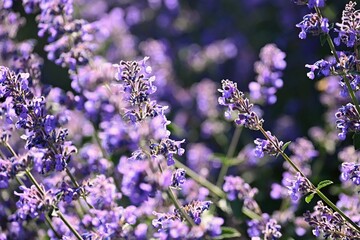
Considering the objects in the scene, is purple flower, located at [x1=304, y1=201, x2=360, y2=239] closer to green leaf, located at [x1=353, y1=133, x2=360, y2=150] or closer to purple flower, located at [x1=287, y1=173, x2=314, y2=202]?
purple flower, located at [x1=287, y1=173, x2=314, y2=202]

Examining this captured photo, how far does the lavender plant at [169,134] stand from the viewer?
121 inches

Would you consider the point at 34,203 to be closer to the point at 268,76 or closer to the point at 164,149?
the point at 164,149

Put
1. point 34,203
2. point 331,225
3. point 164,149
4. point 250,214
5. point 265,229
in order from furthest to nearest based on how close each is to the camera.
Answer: point 250,214 < point 265,229 < point 34,203 < point 331,225 < point 164,149

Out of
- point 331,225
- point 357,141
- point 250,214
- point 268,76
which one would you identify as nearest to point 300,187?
point 331,225

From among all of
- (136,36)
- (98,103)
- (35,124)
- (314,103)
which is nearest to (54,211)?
(35,124)

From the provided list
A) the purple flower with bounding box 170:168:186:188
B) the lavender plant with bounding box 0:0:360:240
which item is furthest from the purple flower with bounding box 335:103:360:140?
the purple flower with bounding box 170:168:186:188

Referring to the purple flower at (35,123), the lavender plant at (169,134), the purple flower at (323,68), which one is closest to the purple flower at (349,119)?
the lavender plant at (169,134)

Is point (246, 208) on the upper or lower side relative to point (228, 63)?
lower

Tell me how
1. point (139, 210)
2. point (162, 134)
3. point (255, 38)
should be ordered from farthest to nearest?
1. point (255, 38)
2. point (139, 210)
3. point (162, 134)

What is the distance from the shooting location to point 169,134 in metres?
3.05

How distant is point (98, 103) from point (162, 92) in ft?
8.13

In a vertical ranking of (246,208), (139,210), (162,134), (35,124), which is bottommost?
(246,208)

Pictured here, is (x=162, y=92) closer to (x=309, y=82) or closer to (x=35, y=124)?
(x=309, y=82)

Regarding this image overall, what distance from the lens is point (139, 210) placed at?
13.2 ft
